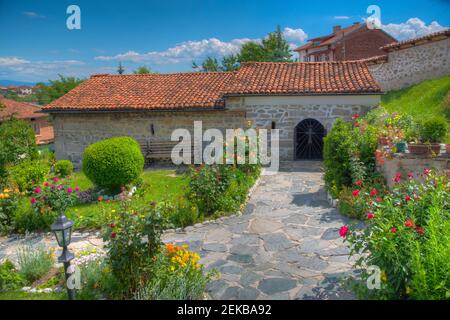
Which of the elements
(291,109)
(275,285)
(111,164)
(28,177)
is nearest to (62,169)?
(28,177)

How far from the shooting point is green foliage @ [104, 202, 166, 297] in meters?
4.14

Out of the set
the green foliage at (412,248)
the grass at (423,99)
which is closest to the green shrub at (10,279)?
the green foliage at (412,248)

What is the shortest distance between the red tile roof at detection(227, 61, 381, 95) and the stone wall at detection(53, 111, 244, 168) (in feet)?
4.30

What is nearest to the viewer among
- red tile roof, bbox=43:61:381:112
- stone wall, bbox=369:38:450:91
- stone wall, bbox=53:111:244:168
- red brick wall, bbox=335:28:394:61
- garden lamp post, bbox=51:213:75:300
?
garden lamp post, bbox=51:213:75:300

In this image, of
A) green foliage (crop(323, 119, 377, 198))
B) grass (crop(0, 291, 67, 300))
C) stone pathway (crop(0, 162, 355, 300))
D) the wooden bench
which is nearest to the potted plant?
green foliage (crop(323, 119, 377, 198))

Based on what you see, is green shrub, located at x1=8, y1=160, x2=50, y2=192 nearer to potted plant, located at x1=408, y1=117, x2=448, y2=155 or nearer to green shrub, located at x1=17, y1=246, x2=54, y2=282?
green shrub, located at x1=17, y1=246, x2=54, y2=282

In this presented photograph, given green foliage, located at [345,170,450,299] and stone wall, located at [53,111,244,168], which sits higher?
stone wall, located at [53,111,244,168]

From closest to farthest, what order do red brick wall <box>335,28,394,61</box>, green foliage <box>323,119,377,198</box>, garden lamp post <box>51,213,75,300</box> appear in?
garden lamp post <box>51,213,75,300</box>, green foliage <box>323,119,377,198</box>, red brick wall <box>335,28,394,61</box>

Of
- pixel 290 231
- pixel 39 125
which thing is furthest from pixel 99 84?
pixel 39 125

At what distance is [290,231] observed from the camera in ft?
20.7

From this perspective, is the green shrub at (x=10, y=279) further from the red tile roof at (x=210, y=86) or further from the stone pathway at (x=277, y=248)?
the red tile roof at (x=210, y=86)

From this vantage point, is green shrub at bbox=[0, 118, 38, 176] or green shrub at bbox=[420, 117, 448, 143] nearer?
green shrub at bbox=[420, 117, 448, 143]

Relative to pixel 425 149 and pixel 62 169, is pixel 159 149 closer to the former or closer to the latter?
pixel 62 169

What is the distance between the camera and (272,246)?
5676 millimetres
